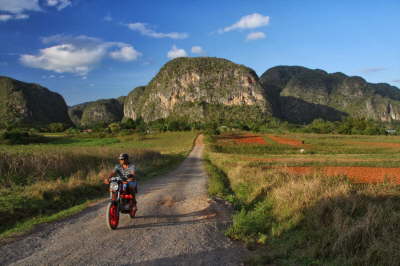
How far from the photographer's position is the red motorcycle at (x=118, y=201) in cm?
653

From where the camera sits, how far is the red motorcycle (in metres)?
6.53

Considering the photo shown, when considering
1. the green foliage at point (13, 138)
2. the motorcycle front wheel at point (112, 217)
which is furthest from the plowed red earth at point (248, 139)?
the motorcycle front wheel at point (112, 217)

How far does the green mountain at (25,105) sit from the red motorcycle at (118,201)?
492 feet

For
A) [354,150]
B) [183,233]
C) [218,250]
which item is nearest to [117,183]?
[183,233]

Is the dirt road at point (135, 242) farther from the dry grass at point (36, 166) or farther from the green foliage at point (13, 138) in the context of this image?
the green foliage at point (13, 138)

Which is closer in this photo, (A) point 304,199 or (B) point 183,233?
(B) point 183,233

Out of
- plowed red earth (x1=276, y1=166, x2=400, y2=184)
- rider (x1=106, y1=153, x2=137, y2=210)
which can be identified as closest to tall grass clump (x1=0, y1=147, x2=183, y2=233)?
rider (x1=106, y1=153, x2=137, y2=210)

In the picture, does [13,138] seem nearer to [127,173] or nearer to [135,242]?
[127,173]

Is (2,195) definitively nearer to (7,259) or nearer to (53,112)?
(7,259)

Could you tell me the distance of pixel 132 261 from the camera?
15.5ft

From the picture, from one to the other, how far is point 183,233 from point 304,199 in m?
3.87

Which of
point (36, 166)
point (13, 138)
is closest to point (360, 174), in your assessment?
point (36, 166)

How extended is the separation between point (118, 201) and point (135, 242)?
159 cm

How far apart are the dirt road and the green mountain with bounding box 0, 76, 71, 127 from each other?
150 m
